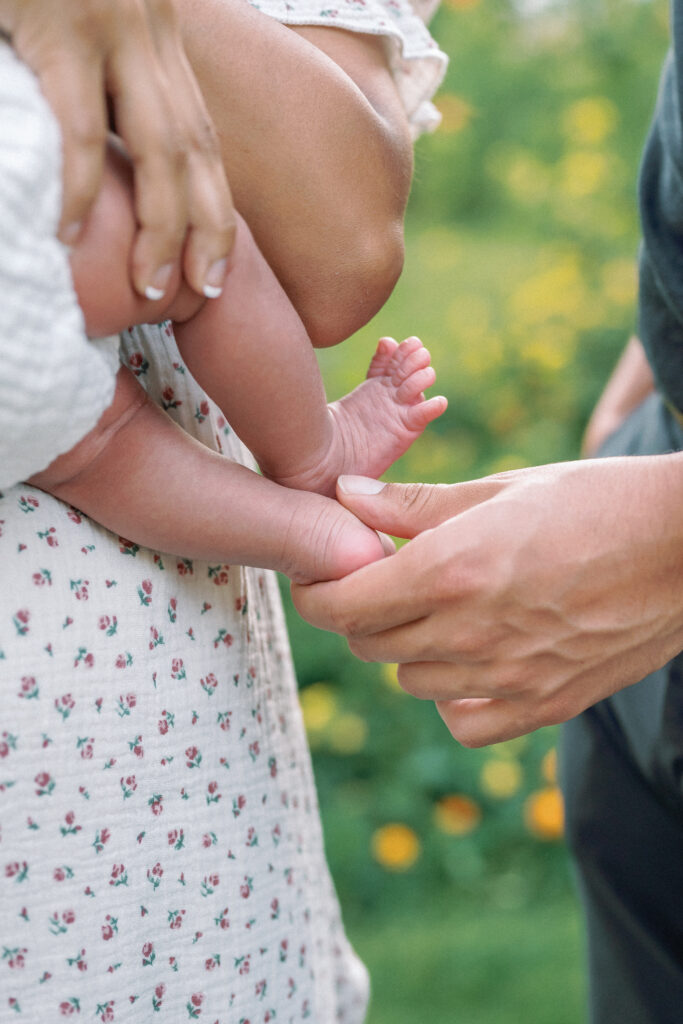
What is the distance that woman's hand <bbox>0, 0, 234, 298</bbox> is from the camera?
61 cm

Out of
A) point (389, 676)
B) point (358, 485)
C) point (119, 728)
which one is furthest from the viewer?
point (389, 676)

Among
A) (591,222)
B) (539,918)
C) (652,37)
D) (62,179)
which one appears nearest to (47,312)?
(62,179)

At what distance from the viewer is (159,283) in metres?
0.65

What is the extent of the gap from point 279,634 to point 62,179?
0.50m

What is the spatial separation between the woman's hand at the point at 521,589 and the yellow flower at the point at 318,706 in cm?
138

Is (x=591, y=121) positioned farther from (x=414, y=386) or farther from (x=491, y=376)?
(x=414, y=386)

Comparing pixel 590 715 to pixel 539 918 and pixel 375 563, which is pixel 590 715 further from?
pixel 539 918

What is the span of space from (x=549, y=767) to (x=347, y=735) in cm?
43

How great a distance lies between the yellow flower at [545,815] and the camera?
209cm

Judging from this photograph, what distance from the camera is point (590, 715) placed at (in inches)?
54.5

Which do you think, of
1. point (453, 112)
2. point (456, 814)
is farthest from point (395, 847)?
point (453, 112)

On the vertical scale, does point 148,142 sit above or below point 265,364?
above

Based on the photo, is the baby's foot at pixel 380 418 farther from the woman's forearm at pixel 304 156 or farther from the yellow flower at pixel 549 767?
the yellow flower at pixel 549 767

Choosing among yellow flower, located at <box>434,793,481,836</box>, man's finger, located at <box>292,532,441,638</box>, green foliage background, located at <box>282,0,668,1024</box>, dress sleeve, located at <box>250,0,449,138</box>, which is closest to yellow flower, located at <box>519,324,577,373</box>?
green foliage background, located at <box>282,0,668,1024</box>
